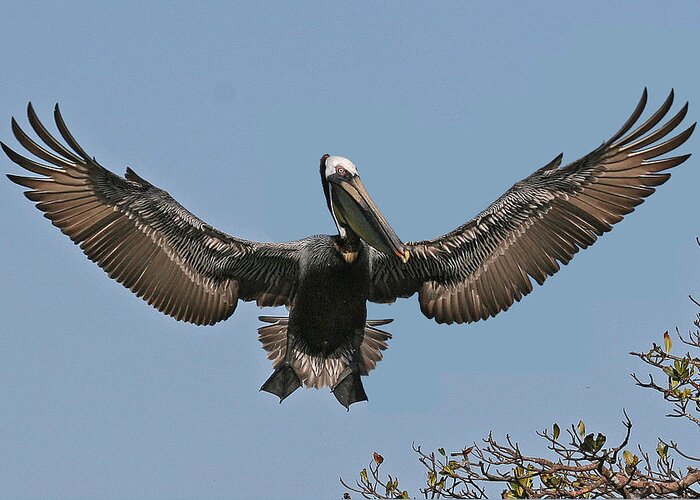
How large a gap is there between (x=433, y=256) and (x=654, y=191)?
187 centimetres

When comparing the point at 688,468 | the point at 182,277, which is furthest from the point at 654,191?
the point at 182,277

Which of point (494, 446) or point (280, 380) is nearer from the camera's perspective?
point (494, 446)

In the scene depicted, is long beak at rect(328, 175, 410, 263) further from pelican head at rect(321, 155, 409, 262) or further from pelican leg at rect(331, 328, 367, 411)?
pelican leg at rect(331, 328, 367, 411)

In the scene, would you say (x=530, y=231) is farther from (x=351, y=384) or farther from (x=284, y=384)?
(x=284, y=384)

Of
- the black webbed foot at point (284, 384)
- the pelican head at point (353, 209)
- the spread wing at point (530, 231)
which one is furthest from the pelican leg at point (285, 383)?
the pelican head at point (353, 209)

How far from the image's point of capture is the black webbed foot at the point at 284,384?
26.8 feet

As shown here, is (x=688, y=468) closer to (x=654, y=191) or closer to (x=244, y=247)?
(x=654, y=191)

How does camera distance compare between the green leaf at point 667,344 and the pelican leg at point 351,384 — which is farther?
the pelican leg at point 351,384

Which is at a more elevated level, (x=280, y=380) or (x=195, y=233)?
(x=195, y=233)

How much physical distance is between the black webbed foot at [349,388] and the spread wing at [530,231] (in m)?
0.69

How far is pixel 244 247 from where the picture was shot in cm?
806

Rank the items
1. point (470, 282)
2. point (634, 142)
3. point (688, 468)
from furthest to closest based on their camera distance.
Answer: point (470, 282) < point (634, 142) < point (688, 468)

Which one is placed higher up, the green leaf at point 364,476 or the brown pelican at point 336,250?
the brown pelican at point 336,250

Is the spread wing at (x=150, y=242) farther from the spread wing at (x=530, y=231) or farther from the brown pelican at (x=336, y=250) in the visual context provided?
the spread wing at (x=530, y=231)
